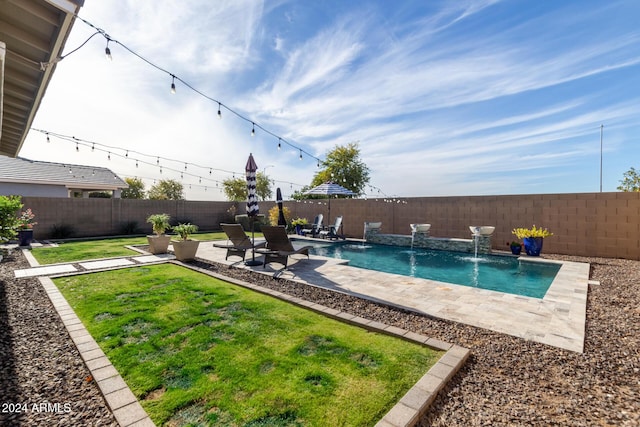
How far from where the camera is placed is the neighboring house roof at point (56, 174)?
16.5 meters

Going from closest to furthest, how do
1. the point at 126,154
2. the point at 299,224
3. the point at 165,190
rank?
the point at 126,154 → the point at 299,224 → the point at 165,190

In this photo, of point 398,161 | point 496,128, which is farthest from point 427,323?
point 398,161

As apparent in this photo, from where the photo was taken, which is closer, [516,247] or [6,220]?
[6,220]

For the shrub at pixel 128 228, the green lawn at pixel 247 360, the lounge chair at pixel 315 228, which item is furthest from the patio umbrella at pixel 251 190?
the shrub at pixel 128 228

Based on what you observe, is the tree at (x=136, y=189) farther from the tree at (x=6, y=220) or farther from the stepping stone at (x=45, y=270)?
the stepping stone at (x=45, y=270)

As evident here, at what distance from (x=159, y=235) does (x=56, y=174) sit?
15.9 meters

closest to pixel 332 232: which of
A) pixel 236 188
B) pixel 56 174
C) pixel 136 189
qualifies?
pixel 56 174

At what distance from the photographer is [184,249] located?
292 inches

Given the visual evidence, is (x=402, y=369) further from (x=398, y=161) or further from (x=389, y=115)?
(x=398, y=161)

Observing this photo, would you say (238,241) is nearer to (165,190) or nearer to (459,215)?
(459,215)

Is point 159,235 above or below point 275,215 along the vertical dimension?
below

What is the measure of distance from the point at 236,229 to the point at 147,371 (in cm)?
526

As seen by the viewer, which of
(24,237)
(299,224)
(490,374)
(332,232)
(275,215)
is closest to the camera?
(490,374)

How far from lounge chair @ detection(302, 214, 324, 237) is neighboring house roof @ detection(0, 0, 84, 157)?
33.6ft
